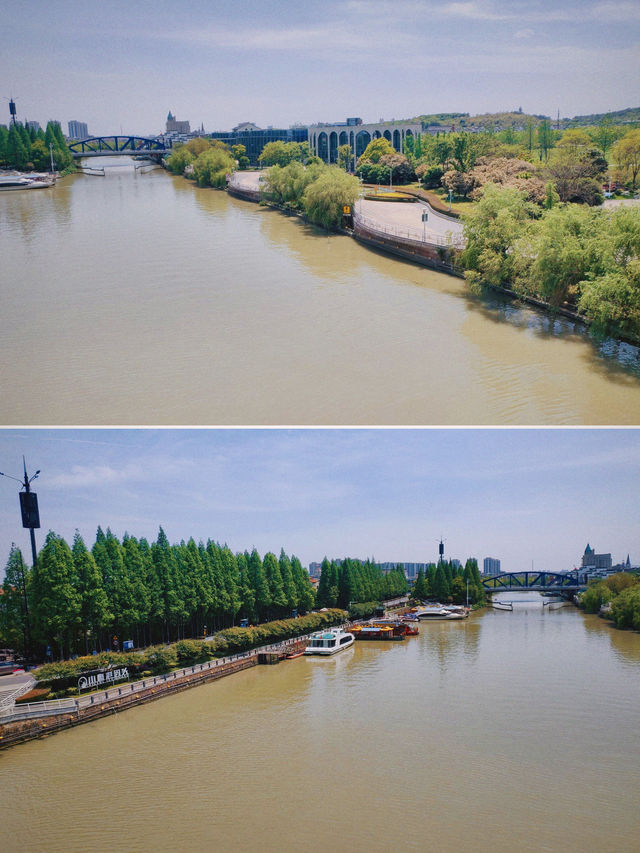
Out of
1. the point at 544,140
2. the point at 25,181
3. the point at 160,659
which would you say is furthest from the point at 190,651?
the point at 544,140

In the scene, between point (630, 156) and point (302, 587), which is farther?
point (630, 156)

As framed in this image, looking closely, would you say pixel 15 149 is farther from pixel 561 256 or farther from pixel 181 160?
pixel 561 256

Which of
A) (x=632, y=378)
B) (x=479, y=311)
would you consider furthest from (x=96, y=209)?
(x=632, y=378)

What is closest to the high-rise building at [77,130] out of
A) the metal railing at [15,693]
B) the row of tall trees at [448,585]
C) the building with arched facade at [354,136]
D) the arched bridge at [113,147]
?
the arched bridge at [113,147]

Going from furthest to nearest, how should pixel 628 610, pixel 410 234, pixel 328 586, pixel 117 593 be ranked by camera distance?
1. pixel 328 586
2. pixel 410 234
3. pixel 628 610
4. pixel 117 593

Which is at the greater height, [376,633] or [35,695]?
[35,695]

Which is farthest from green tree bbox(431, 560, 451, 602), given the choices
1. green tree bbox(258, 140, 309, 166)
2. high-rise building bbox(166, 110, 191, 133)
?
high-rise building bbox(166, 110, 191, 133)
